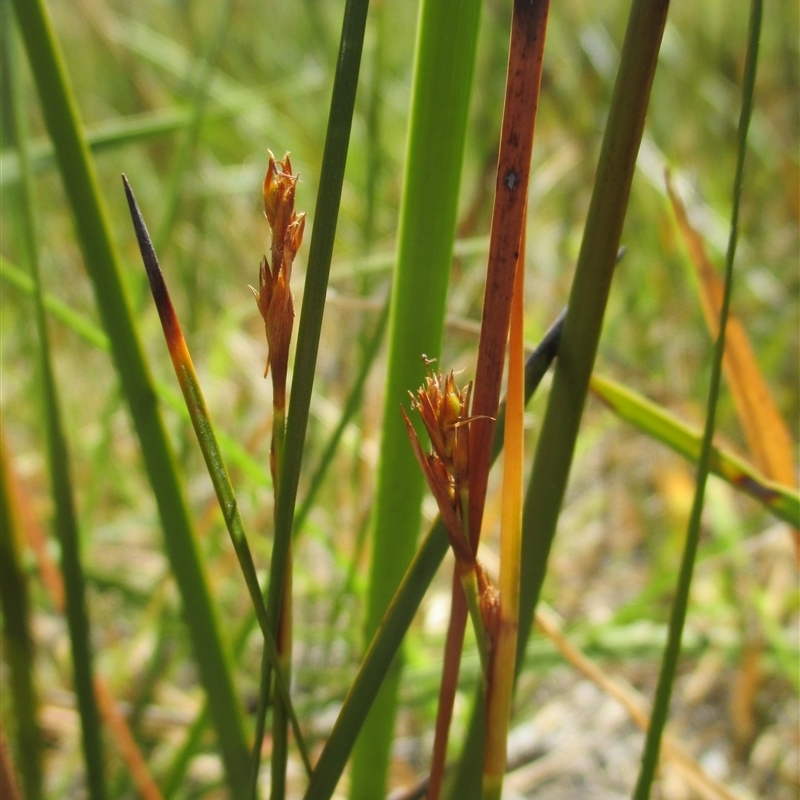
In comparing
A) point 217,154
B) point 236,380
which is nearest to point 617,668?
point 236,380

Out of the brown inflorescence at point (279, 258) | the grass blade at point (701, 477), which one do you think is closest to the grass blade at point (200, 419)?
the brown inflorescence at point (279, 258)

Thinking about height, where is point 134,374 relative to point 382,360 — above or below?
below

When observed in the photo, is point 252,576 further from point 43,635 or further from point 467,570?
point 43,635

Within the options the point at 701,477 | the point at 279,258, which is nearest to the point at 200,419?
the point at 279,258

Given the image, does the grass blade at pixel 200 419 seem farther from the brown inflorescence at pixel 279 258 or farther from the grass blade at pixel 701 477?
the grass blade at pixel 701 477

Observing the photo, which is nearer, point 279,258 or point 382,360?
point 279,258

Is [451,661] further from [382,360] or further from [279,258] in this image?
[382,360]
